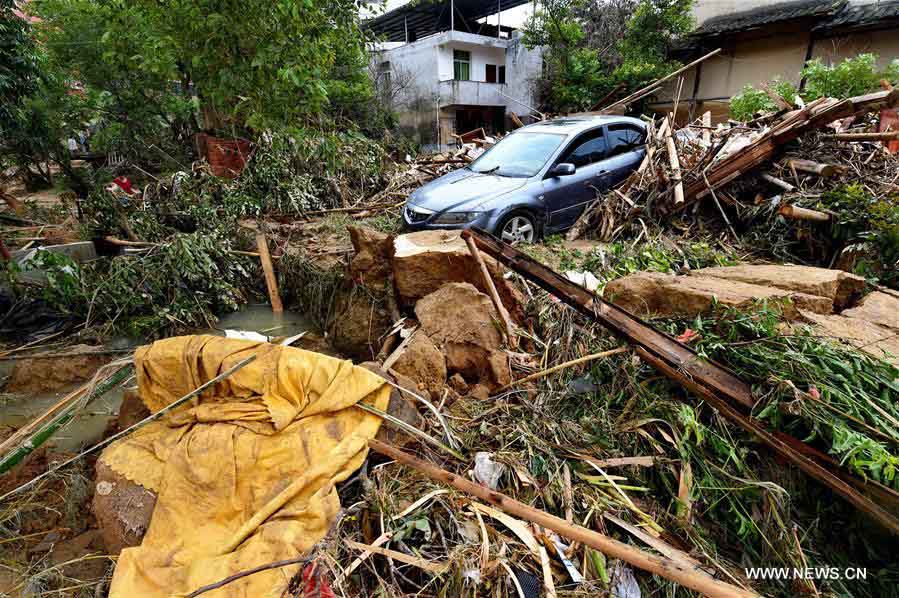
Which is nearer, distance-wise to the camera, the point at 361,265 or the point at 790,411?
the point at 790,411

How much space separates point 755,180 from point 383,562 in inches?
262

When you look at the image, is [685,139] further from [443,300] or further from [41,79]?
[41,79]

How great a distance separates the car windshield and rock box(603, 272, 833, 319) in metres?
2.95

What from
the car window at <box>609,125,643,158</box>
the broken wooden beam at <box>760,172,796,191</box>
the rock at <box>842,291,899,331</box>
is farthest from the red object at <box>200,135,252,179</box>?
the rock at <box>842,291,899,331</box>

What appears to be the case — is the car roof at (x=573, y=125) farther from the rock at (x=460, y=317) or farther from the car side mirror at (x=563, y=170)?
the rock at (x=460, y=317)

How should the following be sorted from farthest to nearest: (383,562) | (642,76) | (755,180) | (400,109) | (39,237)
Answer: (400,109)
(642,76)
(39,237)
(755,180)
(383,562)

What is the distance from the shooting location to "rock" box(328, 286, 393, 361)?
14.9 feet

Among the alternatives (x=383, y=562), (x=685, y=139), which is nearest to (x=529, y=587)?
(x=383, y=562)

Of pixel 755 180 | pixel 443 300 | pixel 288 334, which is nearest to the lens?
pixel 443 300

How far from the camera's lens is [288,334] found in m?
5.54

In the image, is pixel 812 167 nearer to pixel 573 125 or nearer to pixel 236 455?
pixel 573 125

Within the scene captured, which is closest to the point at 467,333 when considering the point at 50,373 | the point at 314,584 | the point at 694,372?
the point at 694,372

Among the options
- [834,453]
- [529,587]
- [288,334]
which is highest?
[834,453]

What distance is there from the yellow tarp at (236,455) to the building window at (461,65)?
60.7 ft
